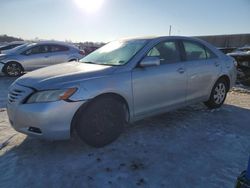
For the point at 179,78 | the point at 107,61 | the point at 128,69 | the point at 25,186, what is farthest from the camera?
the point at 179,78

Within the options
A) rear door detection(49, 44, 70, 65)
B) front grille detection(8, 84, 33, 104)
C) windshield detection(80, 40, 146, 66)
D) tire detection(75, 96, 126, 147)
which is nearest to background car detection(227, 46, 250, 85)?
windshield detection(80, 40, 146, 66)

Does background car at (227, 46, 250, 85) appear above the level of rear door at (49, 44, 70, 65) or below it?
below

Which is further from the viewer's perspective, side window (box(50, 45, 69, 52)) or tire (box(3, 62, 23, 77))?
side window (box(50, 45, 69, 52))

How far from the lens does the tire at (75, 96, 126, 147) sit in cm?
359

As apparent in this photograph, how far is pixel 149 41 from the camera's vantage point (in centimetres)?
446

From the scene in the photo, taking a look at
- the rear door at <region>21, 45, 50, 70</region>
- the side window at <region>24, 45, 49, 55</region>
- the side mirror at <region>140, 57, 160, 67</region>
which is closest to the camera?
the side mirror at <region>140, 57, 160, 67</region>

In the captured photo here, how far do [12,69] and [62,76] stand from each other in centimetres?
829

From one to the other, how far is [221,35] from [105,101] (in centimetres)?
3666

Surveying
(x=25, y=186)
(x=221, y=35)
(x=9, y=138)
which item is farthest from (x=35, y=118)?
(x=221, y=35)

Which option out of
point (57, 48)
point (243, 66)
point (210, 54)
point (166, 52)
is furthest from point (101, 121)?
point (57, 48)

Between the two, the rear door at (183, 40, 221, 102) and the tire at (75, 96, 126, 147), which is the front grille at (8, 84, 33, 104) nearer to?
the tire at (75, 96, 126, 147)

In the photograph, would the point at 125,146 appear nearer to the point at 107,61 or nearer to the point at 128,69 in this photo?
the point at 128,69

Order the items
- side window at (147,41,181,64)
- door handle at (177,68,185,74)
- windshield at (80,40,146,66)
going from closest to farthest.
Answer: windshield at (80,40,146,66) < side window at (147,41,181,64) < door handle at (177,68,185,74)

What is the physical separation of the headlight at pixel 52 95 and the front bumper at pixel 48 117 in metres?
0.06
